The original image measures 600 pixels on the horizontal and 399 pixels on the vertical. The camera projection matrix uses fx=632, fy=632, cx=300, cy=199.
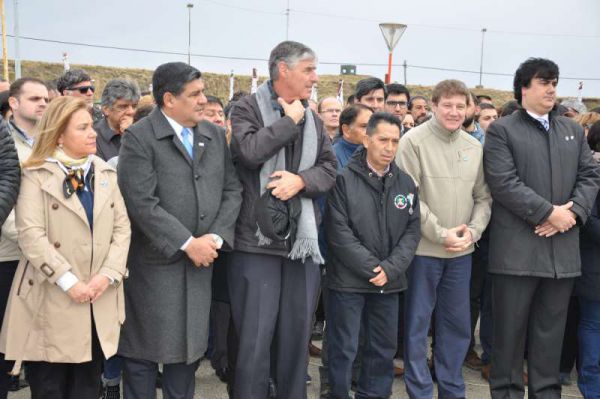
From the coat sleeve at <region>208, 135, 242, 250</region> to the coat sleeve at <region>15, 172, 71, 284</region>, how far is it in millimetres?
886

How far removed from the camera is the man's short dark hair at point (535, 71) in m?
4.52

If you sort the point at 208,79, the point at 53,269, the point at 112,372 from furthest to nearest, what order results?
the point at 208,79 → the point at 112,372 → the point at 53,269

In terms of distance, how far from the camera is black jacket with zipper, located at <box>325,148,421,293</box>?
436cm

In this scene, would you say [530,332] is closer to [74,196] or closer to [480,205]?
[480,205]

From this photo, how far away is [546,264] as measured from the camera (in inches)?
173

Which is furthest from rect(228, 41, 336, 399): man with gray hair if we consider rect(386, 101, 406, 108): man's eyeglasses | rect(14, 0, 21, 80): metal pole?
rect(14, 0, 21, 80): metal pole

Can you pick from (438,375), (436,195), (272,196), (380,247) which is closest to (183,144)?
(272,196)

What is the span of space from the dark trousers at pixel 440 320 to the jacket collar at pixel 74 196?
225 centimetres

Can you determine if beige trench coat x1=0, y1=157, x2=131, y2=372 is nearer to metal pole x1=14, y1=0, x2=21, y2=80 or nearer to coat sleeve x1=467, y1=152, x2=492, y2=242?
coat sleeve x1=467, y1=152, x2=492, y2=242

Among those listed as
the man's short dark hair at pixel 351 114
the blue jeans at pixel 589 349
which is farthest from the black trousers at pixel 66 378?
the blue jeans at pixel 589 349

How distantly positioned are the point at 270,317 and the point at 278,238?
0.54 m

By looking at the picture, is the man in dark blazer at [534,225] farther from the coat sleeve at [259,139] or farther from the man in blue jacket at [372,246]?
the coat sleeve at [259,139]

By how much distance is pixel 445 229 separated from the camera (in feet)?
14.7

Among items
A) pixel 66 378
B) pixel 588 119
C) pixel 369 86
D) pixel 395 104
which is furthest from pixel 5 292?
pixel 588 119
